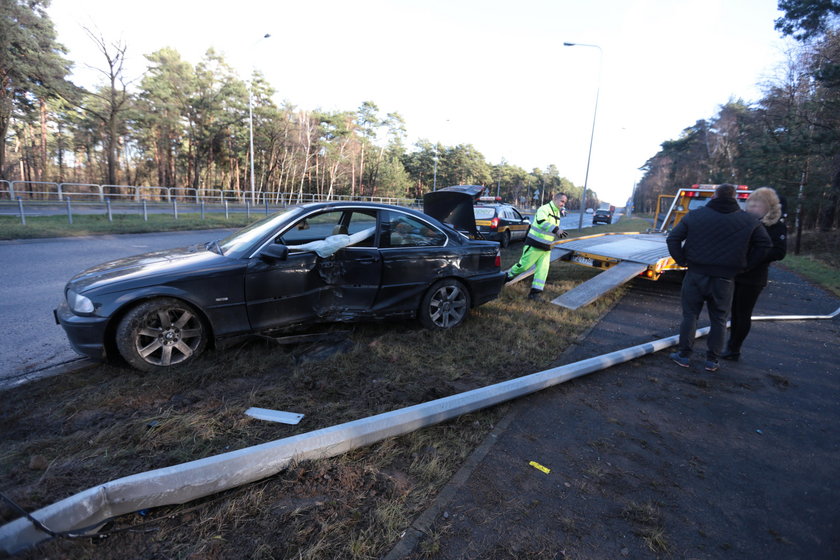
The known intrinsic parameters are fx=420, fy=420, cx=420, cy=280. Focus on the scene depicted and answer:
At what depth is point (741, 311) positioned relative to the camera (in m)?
4.51

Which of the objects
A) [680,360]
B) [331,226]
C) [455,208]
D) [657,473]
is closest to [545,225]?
[680,360]

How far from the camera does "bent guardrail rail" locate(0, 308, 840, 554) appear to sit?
67.3 inches

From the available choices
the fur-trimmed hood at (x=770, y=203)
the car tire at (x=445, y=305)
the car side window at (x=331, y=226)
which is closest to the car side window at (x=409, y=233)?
the car side window at (x=331, y=226)

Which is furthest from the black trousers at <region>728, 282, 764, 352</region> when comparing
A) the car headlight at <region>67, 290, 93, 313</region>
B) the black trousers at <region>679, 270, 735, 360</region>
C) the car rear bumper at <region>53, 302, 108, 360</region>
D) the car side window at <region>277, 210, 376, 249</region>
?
the car headlight at <region>67, 290, 93, 313</region>

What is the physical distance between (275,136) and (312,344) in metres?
47.7

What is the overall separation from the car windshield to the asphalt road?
5.44 feet

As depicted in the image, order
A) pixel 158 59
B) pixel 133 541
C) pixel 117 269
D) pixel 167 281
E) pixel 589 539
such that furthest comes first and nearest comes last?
1. pixel 158 59
2. pixel 117 269
3. pixel 167 281
4. pixel 589 539
5. pixel 133 541

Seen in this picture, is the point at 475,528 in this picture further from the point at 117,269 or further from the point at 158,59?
the point at 158,59

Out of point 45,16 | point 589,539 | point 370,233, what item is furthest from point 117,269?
point 45,16

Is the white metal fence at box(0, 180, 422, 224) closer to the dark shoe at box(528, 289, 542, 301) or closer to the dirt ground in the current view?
the dark shoe at box(528, 289, 542, 301)

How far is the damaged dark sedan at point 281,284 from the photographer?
3.37 metres

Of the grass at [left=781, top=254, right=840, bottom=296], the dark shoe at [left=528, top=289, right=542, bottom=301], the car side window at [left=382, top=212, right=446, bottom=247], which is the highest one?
the car side window at [left=382, top=212, right=446, bottom=247]

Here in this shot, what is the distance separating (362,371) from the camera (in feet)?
12.3

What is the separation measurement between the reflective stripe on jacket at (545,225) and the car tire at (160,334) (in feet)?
16.4
